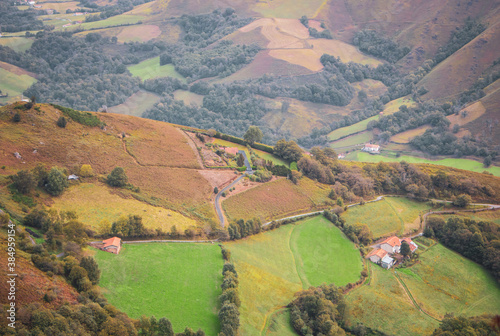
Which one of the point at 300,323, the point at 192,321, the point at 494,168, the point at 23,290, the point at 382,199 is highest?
the point at 23,290

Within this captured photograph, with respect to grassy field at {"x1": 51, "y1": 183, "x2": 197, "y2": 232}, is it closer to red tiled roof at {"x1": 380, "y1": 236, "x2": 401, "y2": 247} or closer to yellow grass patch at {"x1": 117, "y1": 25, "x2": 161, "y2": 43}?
red tiled roof at {"x1": 380, "y1": 236, "x2": 401, "y2": 247}

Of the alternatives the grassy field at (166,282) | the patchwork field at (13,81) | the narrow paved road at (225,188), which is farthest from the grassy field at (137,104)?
the grassy field at (166,282)

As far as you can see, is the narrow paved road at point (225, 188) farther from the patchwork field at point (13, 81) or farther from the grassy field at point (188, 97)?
the patchwork field at point (13, 81)

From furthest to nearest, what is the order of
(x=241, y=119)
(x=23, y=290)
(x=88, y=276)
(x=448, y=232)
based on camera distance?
(x=241, y=119)
(x=448, y=232)
(x=88, y=276)
(x=23, y=290)

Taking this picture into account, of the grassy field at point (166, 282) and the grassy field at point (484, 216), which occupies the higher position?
the grassy field at point (166, 282)

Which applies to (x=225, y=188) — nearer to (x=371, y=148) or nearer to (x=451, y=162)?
(x=371, y=148)

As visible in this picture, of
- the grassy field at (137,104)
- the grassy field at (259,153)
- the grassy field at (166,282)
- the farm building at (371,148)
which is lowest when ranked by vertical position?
the farm building at (371,148)

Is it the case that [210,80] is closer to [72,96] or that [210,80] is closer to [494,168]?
[72,96]

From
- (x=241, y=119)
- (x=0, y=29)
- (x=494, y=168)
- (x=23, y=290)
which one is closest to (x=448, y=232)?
(x=494, y=168)
